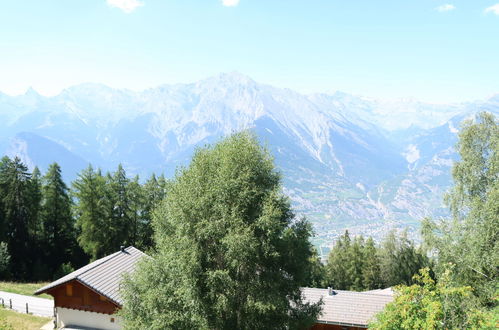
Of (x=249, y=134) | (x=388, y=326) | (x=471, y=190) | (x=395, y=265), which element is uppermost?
(x=249, y=134)

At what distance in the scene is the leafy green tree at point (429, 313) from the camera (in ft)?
39.8

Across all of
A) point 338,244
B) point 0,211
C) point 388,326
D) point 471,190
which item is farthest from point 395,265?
point 0,211

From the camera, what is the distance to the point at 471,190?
24.4 meters

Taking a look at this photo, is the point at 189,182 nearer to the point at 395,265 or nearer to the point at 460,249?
the point at 460,249

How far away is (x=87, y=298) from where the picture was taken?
30.7m

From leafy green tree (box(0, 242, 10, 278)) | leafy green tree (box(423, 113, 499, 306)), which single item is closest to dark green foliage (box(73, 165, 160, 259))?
leafy green tree (box(0, 242, 10, 278))

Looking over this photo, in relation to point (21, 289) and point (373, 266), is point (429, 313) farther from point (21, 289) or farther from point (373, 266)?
point (373, 266)

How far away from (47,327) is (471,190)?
3378 cm

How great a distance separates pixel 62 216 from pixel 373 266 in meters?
51.1

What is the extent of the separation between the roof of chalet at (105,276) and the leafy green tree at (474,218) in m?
22.5

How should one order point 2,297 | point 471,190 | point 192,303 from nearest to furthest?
1. point 192,303
2. point 471,190
3. point 2,297

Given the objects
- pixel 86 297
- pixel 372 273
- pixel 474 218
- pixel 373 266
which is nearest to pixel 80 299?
pixel 86 297

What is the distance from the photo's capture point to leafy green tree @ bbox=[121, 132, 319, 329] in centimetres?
1848

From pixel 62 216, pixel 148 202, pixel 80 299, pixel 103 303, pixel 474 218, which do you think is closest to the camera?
pixel 474 218
